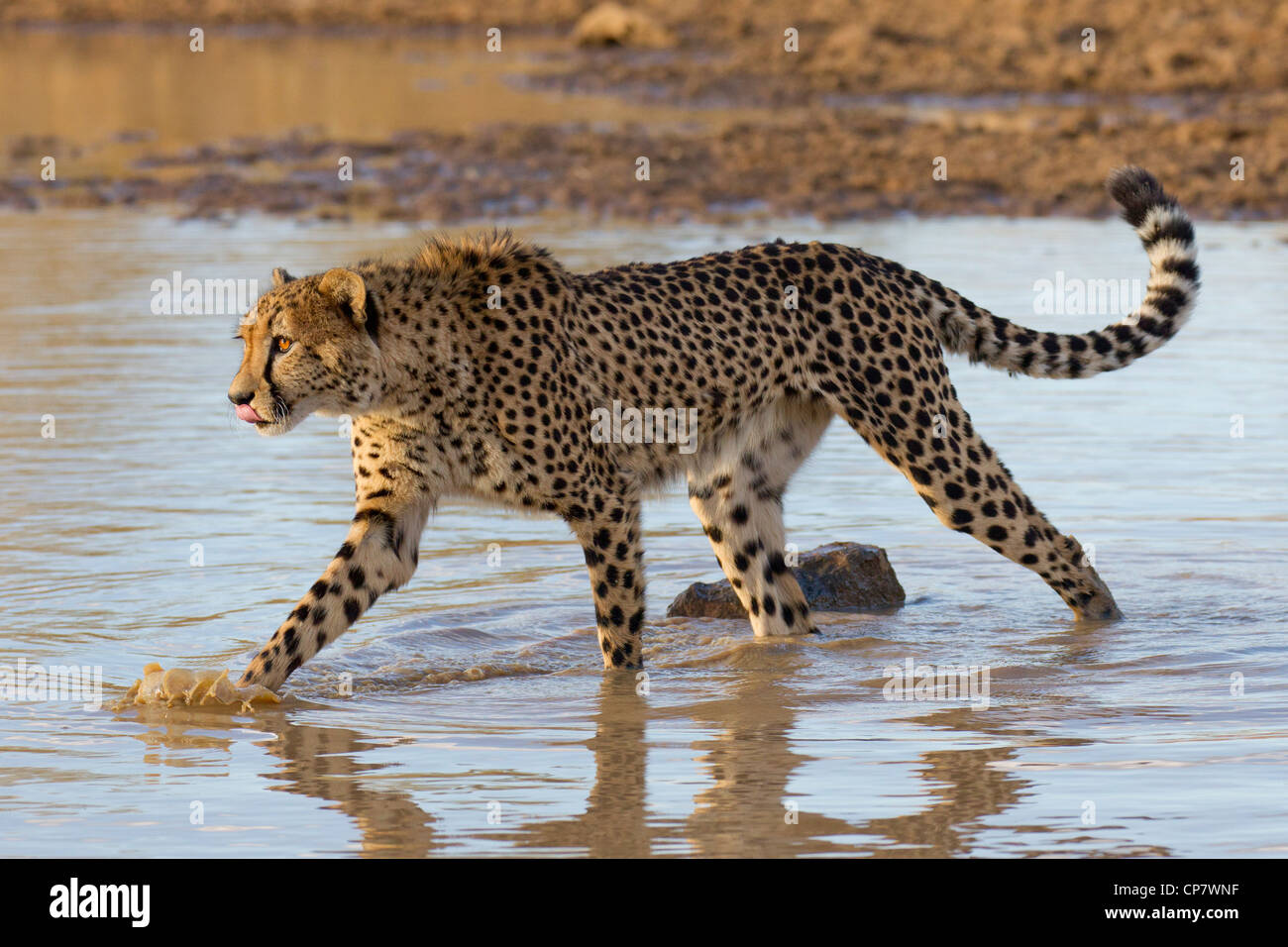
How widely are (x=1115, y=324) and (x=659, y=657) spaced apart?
1990 millimetres

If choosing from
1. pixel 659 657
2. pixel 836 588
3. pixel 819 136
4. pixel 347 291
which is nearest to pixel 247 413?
pixel 347 291

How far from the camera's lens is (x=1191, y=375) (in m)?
11.7

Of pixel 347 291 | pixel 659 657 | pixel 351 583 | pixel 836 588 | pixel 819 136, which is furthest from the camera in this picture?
pixel 819 136

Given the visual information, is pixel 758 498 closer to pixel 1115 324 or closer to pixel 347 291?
pixel 1115 324

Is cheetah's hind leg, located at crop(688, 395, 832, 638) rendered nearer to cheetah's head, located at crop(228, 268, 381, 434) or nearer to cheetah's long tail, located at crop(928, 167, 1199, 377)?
cheetah's long tail, located at crop(928, 167, 1199, 377)

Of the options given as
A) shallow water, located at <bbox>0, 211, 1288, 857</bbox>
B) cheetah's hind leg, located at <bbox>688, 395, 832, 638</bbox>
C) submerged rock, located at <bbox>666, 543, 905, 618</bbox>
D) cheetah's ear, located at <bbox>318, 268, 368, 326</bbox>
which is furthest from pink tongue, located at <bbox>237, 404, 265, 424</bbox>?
submerged rock, located at <bbox>666, 543, 905, 618</bbox>

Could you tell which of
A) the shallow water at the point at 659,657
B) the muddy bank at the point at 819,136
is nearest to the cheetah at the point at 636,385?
Answer: the shallow water at the point at 659,657

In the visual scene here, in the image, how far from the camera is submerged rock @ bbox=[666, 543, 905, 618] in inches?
309

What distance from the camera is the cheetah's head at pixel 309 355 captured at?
6137 mm

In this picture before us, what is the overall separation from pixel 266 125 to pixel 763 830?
2149cm

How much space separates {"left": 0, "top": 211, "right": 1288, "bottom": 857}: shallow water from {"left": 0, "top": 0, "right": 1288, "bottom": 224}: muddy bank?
19.1ft

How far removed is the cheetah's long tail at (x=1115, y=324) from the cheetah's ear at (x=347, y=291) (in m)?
2.09

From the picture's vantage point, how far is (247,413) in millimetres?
6105

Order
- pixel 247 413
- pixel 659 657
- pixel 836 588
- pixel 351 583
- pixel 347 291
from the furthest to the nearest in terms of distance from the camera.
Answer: pixel 836 588
pixel 659 657
pixel 351 583
pixel 347 291
pixel 247 413
